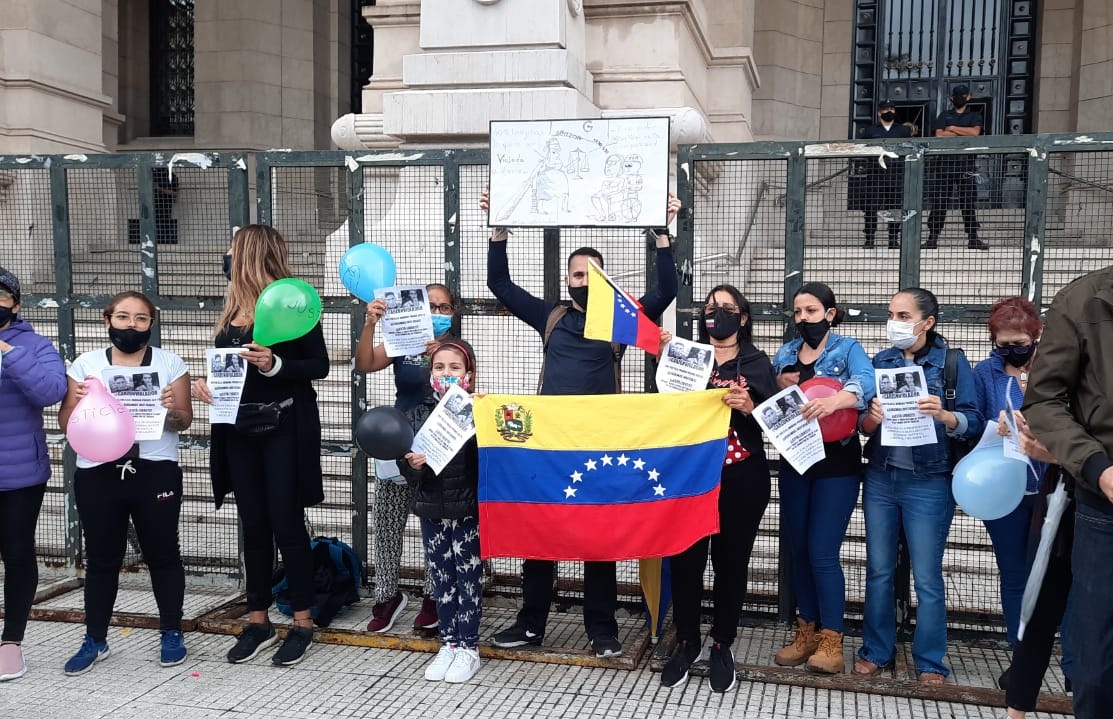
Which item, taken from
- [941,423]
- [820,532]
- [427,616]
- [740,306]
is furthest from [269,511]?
[941,423]

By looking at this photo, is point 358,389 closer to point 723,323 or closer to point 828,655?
point 723,323

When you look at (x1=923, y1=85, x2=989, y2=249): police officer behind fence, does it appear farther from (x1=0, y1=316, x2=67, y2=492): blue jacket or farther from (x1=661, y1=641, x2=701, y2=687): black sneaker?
(x1=0, y1=316, x2=67, y2=492): blue jacket

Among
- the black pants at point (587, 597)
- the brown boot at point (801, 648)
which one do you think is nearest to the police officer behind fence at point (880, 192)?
the brown boot at point (801, 648)

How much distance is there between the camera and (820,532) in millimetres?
5320

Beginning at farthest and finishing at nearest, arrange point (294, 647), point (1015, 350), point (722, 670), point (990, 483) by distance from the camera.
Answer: point (294, 647), point (722, 670), point (1015, 350), point (990, 483)

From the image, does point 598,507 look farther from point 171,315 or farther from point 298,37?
point 298,37

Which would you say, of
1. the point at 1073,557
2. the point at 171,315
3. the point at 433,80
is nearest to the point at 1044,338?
the point at 1073,557

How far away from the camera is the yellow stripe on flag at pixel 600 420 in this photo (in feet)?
17.5

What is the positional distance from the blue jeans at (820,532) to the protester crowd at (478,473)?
0.03 ft

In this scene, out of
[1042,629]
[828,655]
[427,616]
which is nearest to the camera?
[1042,629]

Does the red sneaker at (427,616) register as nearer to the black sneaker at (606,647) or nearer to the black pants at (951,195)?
the black sneaker at (606,647)

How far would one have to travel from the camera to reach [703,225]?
6.24 meters

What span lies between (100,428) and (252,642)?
1.46 metres

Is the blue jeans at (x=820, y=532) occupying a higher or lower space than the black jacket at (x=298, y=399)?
lower
